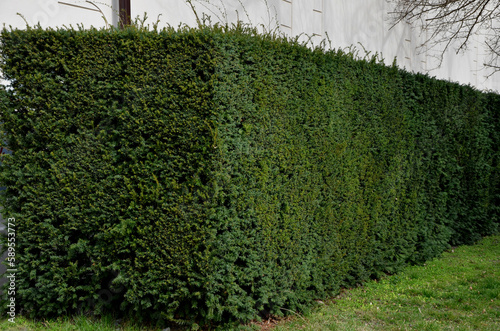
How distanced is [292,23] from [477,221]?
580 centimetres

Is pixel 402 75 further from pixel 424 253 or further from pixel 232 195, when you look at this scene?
pixel 232 195

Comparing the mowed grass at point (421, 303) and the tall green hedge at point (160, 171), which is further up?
the tall green hedge at point (160, 171)

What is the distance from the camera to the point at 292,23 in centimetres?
844

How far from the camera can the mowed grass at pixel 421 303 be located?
15.9 ft

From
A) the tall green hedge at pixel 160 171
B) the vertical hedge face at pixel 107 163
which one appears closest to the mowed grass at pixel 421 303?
the tall green hedge at pixel 160 171

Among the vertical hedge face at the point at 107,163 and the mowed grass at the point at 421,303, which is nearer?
the vertical hedge face at the point at 107,163

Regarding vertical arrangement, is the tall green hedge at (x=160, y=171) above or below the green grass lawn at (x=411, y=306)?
above

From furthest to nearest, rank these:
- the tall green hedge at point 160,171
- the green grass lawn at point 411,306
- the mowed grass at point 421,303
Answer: the mowed grass at point 421,303 → the green grass lawn at point 411,306 → the tall green hedge at point 160,171

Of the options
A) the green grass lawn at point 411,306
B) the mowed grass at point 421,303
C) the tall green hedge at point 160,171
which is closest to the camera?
the tall green hedge at point 160,171

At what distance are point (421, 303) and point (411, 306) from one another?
0.17 metres

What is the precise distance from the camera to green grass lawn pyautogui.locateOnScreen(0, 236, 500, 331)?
184 inches

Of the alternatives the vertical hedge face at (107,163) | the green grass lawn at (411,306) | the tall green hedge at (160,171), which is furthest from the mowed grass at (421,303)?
the vertical hedge face at (107,163)

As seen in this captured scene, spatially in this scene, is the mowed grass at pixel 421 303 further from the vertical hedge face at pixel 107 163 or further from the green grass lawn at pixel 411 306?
the vertical hedge face at pixel 107 163

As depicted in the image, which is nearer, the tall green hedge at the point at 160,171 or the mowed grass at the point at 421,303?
the tall green hedge at the point at 160,171
